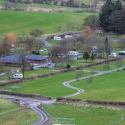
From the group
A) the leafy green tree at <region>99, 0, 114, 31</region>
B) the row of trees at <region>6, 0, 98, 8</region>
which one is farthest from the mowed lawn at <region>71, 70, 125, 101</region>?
the row of trees at <region>6, 0, 98, 8</region>

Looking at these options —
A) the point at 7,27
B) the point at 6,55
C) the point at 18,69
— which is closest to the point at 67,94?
the point at 18,69

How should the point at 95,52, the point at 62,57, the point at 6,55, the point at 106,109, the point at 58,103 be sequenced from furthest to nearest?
the point at 95,52 < the point at 6,55 < the point at 62,57 < the point at 58,103 < the point at 106,109

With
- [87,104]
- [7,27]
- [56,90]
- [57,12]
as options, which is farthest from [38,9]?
[87,104]

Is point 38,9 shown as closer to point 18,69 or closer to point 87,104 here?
point 18,69

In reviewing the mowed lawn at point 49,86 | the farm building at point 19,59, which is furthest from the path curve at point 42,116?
the farm building at point 19,59

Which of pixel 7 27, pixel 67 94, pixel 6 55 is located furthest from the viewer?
pixel 7 27

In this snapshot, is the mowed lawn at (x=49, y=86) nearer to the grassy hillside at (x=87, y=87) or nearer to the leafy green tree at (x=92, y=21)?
the grassy hillside at (x=87, y=87)

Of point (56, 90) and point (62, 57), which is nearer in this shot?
point (56, 90)

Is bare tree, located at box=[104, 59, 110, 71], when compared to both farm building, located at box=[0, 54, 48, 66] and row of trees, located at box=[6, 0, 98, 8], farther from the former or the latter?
row of trees, located at box=[6, 0, 98, 8]
